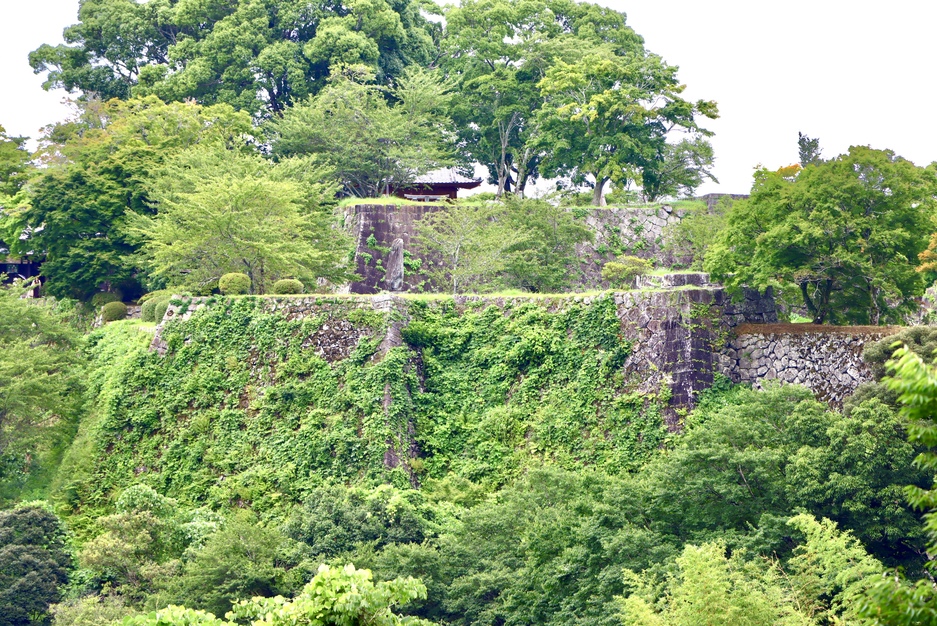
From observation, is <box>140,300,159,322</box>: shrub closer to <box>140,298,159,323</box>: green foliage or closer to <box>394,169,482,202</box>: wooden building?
<box>140,298,159,323</box>: green foliage

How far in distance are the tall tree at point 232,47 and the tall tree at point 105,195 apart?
15.4 feet

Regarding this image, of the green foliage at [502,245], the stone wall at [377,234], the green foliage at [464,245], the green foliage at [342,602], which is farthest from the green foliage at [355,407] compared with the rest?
the green foliage at [342,602]

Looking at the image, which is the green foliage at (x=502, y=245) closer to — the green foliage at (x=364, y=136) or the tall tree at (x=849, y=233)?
the green foliage at (x=364, y=136)

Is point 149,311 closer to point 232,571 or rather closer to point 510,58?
point 232,571

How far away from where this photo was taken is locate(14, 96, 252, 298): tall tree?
39.7m

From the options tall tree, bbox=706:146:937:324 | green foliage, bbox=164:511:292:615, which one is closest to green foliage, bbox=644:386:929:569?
tall tree, bbox=706:146:937:324

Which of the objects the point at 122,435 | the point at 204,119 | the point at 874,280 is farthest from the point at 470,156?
the point at 874,280

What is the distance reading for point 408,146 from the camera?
43.2 m

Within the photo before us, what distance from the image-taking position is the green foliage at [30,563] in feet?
84.7

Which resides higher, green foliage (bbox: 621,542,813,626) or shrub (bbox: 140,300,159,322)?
shrub (bbox: 140,300,159,322)

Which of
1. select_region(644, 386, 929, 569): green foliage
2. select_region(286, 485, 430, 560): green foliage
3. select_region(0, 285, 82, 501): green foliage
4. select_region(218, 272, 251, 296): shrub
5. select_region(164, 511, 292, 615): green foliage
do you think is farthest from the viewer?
select_region(218, 272, 251, 296): shrub

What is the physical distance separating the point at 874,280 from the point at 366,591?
16.6m

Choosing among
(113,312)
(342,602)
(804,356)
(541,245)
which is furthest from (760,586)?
(113,312)

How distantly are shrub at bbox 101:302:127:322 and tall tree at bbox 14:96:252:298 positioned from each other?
1040 mm
